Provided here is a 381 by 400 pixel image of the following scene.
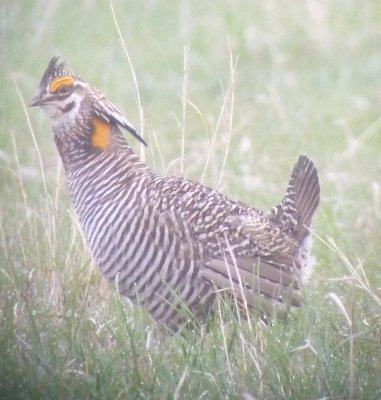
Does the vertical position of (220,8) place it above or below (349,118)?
above

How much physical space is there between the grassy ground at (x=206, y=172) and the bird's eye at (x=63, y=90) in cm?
32

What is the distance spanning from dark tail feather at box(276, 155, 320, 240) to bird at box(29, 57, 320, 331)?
83 millimetres

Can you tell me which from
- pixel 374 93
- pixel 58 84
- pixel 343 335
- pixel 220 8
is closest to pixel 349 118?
pixel 374 93

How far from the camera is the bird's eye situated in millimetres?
5762

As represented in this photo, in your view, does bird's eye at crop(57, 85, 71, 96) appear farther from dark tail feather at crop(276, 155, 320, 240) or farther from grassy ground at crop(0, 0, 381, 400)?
dark tail feather at crop(276, 155, 320, 240)

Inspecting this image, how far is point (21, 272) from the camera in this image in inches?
226

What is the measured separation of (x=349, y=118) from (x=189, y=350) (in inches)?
179

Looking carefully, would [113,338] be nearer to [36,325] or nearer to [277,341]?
[36,325]

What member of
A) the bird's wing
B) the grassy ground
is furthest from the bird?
the grassy ground

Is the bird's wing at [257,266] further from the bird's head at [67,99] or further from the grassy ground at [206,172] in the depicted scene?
the bird's head at [67,99]

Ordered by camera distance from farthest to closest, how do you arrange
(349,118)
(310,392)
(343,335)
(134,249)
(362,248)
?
(349,118) < (362,248) < (134,249) < (343,335) < (310,392)

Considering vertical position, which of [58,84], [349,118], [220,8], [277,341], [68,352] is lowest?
[68,352]

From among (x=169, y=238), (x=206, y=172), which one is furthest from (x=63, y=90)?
(x=206, y=172)

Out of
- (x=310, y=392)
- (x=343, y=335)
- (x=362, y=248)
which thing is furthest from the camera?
(x=362, y=248)
